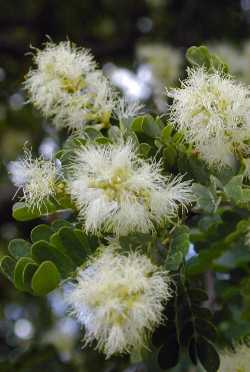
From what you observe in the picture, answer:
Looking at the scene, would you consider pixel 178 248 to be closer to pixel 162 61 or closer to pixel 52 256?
pixel 52 256

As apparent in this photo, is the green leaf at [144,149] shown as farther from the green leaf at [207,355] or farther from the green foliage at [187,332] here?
the green leaf at [207,355]

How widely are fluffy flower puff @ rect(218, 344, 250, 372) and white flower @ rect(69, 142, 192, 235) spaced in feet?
1.55

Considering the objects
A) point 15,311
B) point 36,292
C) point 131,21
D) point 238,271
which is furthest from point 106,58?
point 36,292

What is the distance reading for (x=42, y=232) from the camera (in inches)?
75.9

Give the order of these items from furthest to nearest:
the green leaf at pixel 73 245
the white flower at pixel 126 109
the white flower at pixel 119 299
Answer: the white flower at pixel 126 109
the green leaf at pixel 73 245
the white flower at pixel 119 299

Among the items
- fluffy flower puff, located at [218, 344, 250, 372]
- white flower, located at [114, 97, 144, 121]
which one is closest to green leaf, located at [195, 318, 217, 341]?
fluffy flower puff, located at [218, 344, 250, 372]

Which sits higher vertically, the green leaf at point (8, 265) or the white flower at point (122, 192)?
the white flower at point (122, 192)

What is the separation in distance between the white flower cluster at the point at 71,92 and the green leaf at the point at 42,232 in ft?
1.05

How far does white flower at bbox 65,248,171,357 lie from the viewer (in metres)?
1.54

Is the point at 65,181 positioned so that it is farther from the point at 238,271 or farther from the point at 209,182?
the point at 238,271

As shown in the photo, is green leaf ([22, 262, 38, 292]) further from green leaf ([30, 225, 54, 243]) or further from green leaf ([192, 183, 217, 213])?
green leaf ([192, 183, 217, 213])

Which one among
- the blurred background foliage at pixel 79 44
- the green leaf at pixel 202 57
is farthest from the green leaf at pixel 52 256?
the blurred background foliage at pixel 79 44

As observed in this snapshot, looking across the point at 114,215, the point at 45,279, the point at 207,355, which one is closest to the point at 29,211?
the point at 45,279

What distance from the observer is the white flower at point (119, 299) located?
1542mm
